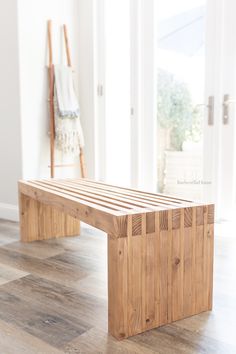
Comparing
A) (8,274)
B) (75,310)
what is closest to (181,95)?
(8,274)

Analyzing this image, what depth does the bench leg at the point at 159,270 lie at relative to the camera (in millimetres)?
1283

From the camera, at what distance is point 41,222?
2492 millimetres

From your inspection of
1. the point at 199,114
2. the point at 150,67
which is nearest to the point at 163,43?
the point at 150,67

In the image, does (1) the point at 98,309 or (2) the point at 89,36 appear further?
(2) the point at 89,36

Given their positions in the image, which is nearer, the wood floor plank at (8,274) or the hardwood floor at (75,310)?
the hardwood floor at (75,310)

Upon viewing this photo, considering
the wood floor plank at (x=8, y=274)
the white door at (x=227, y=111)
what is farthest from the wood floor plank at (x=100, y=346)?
the white door at (x=227, y=111)

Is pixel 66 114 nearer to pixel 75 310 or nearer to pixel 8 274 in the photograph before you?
pixel 8 274

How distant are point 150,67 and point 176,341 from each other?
7.58 ft

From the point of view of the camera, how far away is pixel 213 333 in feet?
4.31

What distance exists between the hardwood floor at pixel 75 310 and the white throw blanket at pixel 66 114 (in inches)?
41.5

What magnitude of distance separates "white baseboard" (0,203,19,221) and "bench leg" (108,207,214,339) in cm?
189

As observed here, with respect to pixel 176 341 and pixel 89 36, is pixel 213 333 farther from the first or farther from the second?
pixel 89 36

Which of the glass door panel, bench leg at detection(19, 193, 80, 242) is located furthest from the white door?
bench leg at detection(19, 193, 80, 242)

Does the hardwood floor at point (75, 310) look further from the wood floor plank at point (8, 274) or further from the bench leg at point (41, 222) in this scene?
the bench leg at point (41, 222)
